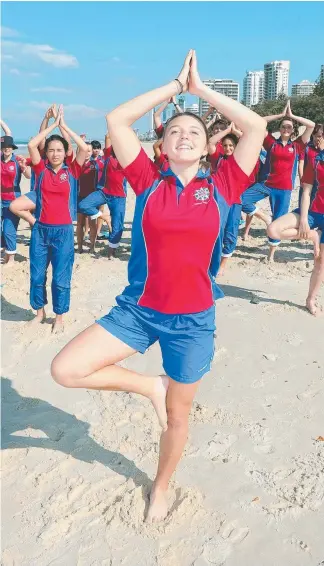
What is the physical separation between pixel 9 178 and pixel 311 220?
497 centimetres

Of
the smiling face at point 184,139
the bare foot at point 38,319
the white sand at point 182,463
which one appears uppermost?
the smiling face at point 184,139

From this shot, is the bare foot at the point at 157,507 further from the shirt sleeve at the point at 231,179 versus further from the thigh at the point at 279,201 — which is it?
the thigh at the point at 279,201

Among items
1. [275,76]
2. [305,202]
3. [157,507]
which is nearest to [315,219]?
[305,202]

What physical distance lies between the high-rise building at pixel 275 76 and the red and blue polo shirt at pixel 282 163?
3763 inches

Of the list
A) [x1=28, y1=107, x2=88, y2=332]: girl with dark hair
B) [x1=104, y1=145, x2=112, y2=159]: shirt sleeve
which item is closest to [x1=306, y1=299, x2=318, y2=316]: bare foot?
[x1=28, y1=107, x2=88, y2=332]: girl with dark hair

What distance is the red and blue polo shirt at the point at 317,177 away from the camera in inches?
233

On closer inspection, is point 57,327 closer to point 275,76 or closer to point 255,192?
point 255,192

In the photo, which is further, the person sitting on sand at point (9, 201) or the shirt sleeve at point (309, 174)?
the person sitting on sand at point (9, 201)

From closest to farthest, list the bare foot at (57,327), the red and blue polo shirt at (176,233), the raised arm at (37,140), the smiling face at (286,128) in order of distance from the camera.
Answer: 1. the red and blue polo shirt at (176,233)
2. the raised arm at (37,140)
3. the bare foot at (57,327)
4. the smiling face at (286,128)

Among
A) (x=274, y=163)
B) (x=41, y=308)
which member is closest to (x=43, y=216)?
(x=41, y=308)

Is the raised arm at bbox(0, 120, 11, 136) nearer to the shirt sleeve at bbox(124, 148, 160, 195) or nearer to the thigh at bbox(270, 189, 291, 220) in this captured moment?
the thigh at bbox(270, 189, 291, 220)

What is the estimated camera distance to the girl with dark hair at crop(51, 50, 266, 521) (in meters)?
2.52

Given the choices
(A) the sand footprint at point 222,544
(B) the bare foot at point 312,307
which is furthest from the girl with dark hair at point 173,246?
(B) the bare foot at point 312,307

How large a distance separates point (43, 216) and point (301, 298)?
342 cm
